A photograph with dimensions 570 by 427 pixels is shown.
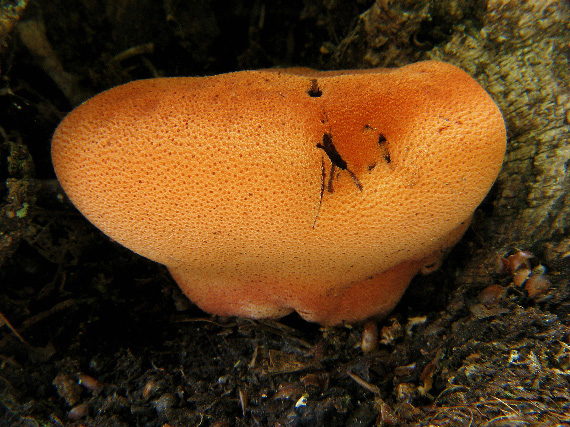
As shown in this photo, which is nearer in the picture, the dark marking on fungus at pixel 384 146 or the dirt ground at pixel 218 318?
the dark marking on fungus at pixel 384 146

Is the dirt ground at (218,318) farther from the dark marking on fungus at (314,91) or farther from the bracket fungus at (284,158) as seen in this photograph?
the dark marking on fungus at (314,91)

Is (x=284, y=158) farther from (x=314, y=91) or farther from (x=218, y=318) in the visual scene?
(x=218, y=318)

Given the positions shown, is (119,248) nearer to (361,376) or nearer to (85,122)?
(85,122)

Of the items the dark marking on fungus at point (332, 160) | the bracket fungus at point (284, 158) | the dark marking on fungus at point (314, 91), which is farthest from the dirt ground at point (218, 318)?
the dark marking on fungus at point (332, 160)

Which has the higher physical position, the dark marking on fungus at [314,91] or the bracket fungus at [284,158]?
the dark marking on fungus at [314,91]

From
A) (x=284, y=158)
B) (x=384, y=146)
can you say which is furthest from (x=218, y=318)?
(x=384, y=146)
